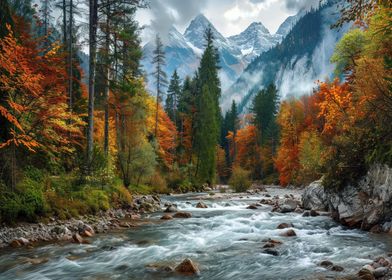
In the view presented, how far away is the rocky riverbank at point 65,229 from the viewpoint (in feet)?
33.6

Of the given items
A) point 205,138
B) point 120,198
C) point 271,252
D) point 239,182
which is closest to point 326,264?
point 271,252

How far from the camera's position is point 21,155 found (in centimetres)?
1320

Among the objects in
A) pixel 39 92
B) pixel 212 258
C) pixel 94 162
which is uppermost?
pixel 39 92

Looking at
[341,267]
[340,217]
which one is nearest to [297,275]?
[341,267]

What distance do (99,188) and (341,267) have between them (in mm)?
11863

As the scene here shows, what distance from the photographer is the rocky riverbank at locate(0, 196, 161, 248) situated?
403 inches

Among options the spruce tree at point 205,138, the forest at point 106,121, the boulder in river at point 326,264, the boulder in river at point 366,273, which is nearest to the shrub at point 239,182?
the forest at point 106,121

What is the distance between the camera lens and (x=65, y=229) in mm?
11523

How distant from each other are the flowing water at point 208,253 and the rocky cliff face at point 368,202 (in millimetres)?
580

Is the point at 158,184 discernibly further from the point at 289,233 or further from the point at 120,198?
the point at 289,233

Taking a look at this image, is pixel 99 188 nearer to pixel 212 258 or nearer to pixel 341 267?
pixel 212 258

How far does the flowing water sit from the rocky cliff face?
0.58 meters

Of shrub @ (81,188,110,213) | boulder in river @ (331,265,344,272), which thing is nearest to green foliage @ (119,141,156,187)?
shrub @ (81,188,110,213)

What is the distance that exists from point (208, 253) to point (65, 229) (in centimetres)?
500
